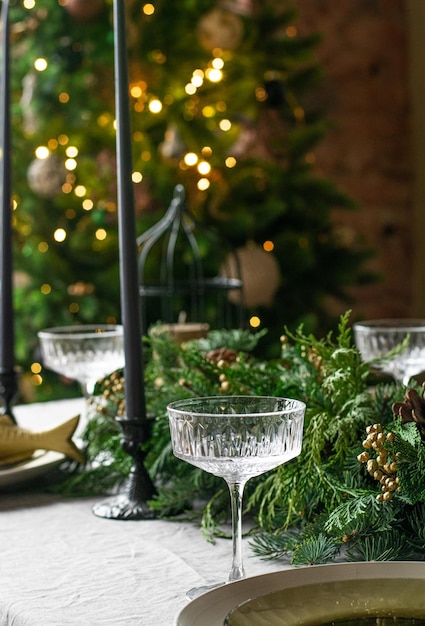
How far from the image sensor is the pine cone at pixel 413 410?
2.34 feet

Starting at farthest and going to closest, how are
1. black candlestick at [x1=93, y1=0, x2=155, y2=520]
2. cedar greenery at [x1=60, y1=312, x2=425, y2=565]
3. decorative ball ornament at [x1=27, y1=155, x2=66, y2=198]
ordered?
decorative ball ornament at [x1=27, y1=155, x2=66, y2=198] < black candlestick at [x1=93, y1=0, x2=155, y2=520] < cedar greenery at [x1=60, y1=312, x2=425, y2=565]

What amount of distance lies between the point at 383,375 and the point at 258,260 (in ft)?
6.15

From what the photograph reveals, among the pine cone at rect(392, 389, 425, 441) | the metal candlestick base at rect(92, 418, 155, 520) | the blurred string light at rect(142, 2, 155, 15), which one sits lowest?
the metal candlestick base at rect(92, 418, 155, 520)

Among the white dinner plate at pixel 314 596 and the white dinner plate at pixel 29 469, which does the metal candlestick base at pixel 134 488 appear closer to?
the white dinner plate at pixel 29 469

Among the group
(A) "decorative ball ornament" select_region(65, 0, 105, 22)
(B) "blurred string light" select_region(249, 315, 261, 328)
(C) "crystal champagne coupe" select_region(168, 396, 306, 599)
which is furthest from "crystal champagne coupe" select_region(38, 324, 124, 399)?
Result: (A) "decorative ball ornament" select_region(65, 0, 105, 22)

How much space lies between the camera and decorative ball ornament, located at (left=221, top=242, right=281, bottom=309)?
9.45ft

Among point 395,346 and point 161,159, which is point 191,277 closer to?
point 161,159

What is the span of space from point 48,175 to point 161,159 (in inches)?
15.7

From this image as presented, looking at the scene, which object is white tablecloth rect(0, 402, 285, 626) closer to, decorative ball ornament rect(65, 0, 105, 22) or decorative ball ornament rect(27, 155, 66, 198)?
decorative ball ornament rect(27, 155, 66, 198)

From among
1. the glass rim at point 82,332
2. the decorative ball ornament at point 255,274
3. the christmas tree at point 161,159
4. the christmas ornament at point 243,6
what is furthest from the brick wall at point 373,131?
the glass rim at point 82,332

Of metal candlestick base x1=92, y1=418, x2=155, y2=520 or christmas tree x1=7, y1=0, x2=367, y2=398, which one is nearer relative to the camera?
metal candlestick base x1=92, y1=418, x2=155, y2=520

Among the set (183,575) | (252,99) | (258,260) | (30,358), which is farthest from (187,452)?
(252,99)

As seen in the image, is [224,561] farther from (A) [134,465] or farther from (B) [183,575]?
(A) [134,465]

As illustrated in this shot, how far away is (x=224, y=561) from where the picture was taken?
2.49ft
